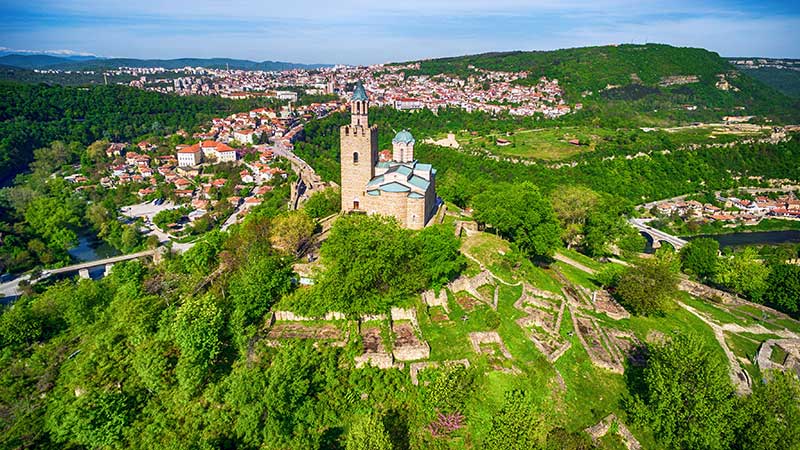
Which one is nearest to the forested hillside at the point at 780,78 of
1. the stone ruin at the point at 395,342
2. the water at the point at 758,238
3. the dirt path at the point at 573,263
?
the water at the point at 758,238

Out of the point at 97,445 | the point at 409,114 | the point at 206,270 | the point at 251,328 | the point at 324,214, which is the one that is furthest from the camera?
the point at 409,114

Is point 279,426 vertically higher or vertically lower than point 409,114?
lower

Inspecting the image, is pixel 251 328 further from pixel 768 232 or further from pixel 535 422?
pixel 768 232

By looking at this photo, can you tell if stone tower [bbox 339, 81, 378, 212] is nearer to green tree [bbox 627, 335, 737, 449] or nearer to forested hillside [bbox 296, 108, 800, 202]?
green tree [bbox 627, 335, 737, 449]

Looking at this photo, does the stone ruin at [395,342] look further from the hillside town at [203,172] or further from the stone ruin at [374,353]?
the hillside town at [203,172]

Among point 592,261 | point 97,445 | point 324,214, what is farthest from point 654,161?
point 97,445

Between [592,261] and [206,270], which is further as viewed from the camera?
[592,261]
